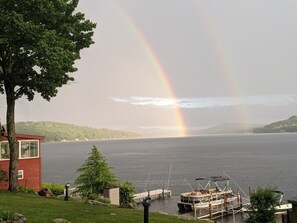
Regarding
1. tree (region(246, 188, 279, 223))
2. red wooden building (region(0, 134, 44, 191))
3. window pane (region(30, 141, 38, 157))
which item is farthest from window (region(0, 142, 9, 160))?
tree (region(246, 188, 279, 223))

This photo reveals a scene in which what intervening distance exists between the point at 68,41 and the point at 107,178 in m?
17.3

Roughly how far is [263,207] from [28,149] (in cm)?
2379

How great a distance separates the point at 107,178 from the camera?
126 feet

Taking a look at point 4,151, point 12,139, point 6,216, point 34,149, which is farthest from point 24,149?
point 6,216

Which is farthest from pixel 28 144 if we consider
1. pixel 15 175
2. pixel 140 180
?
pixel 140 180

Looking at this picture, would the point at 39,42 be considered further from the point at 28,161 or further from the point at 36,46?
the point at 28,161

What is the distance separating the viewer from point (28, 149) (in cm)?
3662

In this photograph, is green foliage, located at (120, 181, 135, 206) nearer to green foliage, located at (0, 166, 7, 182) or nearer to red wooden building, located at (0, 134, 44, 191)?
red wooden building, located at (0, 134, 44, 191)

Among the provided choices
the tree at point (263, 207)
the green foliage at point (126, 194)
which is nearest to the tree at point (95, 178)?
the green foliage at point (126, 194)

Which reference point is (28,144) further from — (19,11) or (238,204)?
(238,204)

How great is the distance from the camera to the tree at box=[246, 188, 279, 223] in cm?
2666

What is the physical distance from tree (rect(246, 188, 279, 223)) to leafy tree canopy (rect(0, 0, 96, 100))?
17561 millimetres

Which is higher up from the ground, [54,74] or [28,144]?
[54,74]

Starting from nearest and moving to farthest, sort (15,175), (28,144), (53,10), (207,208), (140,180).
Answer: (53,10) → (15,175) → (28,144) → (207,208) → (140,180)
